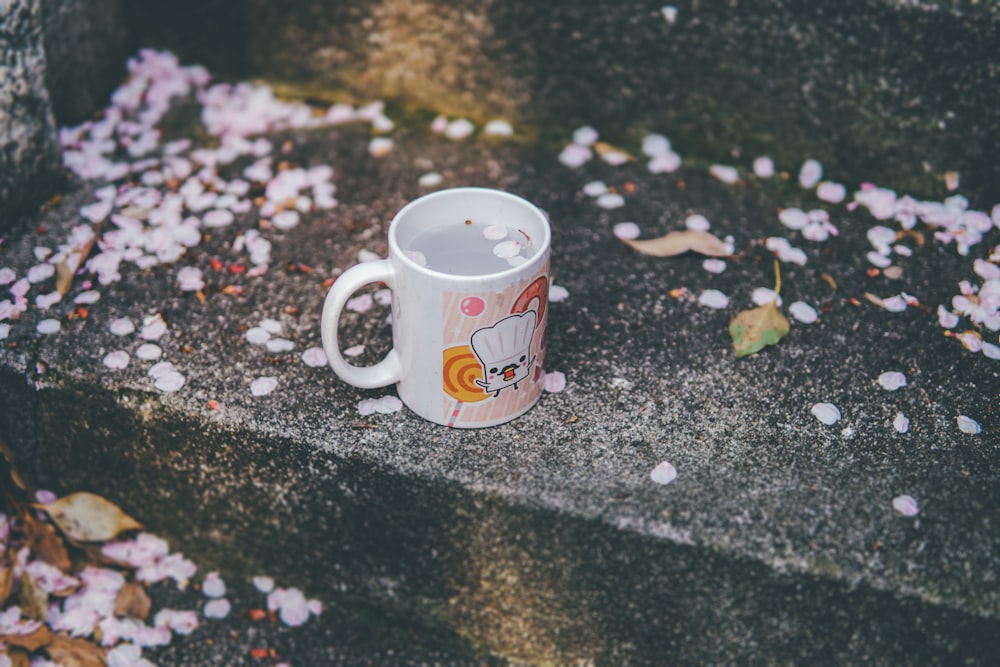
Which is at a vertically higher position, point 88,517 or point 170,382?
point 170,382

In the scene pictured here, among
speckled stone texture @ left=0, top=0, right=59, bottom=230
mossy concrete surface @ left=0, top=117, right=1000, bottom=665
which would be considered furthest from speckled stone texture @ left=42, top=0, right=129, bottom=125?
mossy concrete surface @ left=0, top=117, right=1000, bottom=665

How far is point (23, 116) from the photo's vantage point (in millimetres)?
1894

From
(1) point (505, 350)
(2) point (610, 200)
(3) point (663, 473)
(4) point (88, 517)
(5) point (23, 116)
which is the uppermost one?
(5) point (23, 116)

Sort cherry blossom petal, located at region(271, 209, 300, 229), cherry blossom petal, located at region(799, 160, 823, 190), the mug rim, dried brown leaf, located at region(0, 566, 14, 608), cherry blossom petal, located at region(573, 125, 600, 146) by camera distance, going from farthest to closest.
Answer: cherry blossom petal, located at region(573, 125, 600, 146), cherry blossom petal, located at region(799, 160, 823, 190), cherry blossom petal, located at region(271, 209, 300, 229), dried brown leaf, located at region(0, 566, 14, 608), the mug rim

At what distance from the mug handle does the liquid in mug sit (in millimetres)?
60

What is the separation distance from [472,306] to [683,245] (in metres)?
0.74

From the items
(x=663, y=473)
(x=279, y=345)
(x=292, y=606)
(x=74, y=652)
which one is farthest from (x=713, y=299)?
(x=74, y=652)

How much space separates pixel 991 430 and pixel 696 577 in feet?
2.00

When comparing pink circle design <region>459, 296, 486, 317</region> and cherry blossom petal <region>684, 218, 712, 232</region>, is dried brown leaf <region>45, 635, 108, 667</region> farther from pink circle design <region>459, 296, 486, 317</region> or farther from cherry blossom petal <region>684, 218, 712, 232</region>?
cherry blossom petal <region>684, 218, 712, 232</region>

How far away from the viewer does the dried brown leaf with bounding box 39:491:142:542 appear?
179 centimetres

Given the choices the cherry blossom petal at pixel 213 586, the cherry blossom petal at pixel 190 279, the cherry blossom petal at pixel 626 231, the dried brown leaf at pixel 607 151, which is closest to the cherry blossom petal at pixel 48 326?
the cherry blossom petal at pixel 190 279

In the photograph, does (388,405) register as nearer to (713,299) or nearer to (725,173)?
(713,299)

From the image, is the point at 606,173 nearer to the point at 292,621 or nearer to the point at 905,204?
the point at 905,204

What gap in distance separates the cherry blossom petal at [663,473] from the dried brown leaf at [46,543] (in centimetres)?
125
